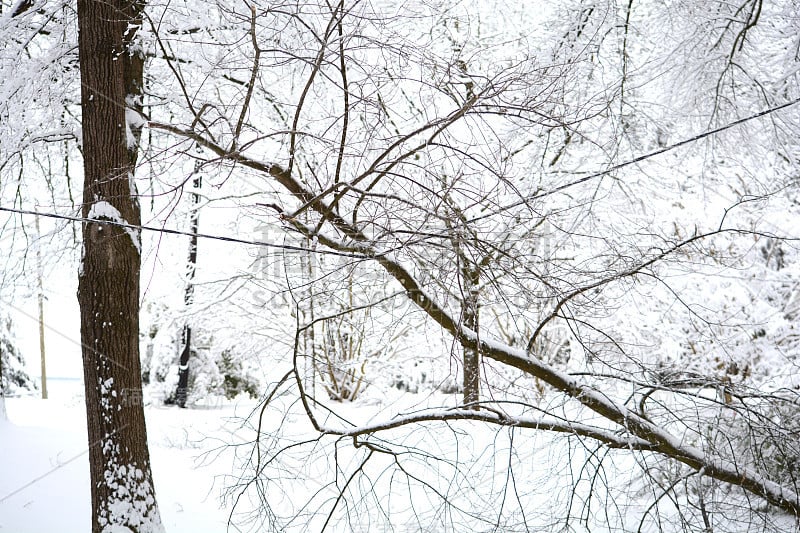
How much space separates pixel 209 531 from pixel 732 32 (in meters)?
4.93

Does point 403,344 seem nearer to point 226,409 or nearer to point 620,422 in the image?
point 226,409

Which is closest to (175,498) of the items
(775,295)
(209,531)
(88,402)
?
(209,531)

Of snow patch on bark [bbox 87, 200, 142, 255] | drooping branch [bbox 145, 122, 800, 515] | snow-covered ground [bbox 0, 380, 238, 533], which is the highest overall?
snow patch on bark [bbox 87, 200, 142, 255]

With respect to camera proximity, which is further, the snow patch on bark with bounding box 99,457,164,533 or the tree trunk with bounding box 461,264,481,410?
the snow patch on bark with bounding box 99,457,164,533

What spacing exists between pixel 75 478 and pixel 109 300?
2652mm

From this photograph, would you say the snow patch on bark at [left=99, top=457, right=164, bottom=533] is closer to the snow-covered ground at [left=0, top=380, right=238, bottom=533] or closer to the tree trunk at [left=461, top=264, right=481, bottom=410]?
the snow-covered ground at [left=0, top=380, right=238, bottom=533]

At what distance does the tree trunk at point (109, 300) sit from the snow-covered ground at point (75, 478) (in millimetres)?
412

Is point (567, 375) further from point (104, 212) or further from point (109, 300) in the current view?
point (104, 212)

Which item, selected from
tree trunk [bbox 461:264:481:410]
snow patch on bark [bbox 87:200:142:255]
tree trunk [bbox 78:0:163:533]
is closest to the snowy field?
tree trunk [bbox 461:264:481:410]

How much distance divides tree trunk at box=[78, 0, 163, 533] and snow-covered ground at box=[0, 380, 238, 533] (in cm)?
41

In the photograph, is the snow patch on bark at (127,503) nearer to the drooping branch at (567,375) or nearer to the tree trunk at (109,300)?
the tree trunk at (109,300)

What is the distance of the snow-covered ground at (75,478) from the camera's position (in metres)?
4.32

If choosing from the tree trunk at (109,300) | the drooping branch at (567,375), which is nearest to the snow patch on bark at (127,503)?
the tree trunk at (109,300)

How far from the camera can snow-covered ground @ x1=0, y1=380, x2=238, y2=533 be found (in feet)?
14.2
